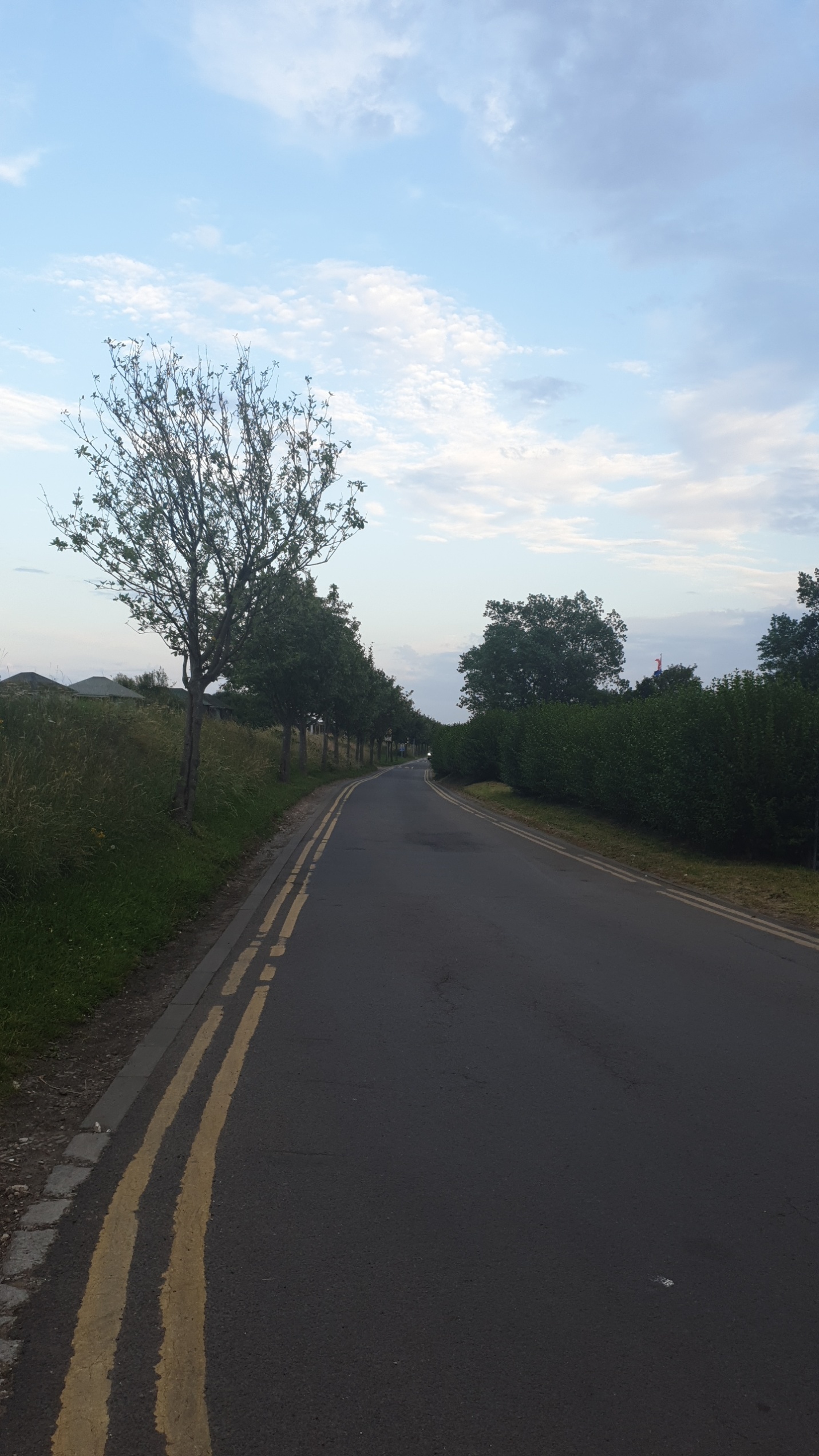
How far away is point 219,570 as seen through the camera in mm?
17016

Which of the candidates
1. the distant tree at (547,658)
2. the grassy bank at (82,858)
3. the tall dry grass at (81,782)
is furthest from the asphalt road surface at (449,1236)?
the distant tree at (547,658)

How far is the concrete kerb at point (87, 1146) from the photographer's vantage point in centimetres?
374

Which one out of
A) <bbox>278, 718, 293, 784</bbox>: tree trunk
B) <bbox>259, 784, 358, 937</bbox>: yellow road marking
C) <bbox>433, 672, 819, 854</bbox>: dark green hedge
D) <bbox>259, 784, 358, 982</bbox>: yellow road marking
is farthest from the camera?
<bbox>278, 718, 293, 784</bbox>: tree trunk

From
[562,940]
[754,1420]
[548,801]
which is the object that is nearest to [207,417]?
[562,940]

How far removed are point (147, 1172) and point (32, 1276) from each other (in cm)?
94

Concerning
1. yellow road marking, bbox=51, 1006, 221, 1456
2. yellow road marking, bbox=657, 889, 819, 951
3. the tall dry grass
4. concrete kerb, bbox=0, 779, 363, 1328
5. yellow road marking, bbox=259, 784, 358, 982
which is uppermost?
the tall dry grass

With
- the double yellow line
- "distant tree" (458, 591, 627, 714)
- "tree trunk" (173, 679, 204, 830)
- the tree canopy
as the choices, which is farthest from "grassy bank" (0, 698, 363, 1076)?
"distant tree" (458, 591, 627, 714)

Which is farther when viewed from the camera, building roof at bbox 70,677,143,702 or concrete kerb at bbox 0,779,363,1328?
building roof at bbox 70,677,143,702

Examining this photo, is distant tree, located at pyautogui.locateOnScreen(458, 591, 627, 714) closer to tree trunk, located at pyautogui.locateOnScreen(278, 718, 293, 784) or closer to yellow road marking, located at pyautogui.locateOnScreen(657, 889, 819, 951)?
tree trunk, located at pyautogui.locateOnScreen(278, 718, 293, 784)

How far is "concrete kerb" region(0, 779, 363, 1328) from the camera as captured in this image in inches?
147

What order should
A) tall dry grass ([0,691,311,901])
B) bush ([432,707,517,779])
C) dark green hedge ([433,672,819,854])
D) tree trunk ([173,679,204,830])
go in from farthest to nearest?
bush ([432,707,517,779]), tree trunk ([173,679,204,830]), dark green hedge ([433,672,819,854]), tall dry grass ([0,691,311,901])

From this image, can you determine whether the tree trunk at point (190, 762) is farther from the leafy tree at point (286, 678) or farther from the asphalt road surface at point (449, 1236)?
→ the leafy tree at point (286, 678)

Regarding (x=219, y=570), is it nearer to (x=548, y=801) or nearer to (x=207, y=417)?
(x=207, y=417)

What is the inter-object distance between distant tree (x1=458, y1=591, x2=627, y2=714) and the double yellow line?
65.8m
